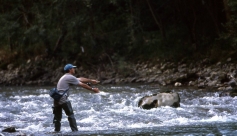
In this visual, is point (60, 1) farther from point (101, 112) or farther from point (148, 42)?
point (101, 112)

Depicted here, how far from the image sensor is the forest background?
2584 cm

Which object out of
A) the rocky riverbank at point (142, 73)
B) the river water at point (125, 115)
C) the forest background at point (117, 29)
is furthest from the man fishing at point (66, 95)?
the forest background at point (117, 29)

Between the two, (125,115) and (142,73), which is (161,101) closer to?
(125,115)

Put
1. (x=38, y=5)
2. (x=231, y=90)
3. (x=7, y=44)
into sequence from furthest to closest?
(x=7, y=44) < (x=38, y=5) < (x=231, y=90)

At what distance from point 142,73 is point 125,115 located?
1170 cm

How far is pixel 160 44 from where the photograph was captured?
27203 millimetres

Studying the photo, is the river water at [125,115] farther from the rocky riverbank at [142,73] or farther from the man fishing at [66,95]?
the rocky riverbank at [142,73]

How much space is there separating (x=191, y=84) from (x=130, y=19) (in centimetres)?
635

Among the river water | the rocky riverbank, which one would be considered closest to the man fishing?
the river water

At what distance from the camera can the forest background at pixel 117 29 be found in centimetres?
2584

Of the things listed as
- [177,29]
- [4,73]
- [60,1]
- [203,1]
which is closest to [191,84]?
[203,1]

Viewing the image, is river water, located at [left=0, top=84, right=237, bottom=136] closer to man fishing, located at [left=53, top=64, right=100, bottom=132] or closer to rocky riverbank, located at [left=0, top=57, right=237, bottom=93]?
man fishing, located at [left=53, top=64, right=100, bottom=132]

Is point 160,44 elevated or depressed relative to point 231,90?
elevated

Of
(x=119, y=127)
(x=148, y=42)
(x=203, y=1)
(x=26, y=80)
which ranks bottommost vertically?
(x=119, y=127)
